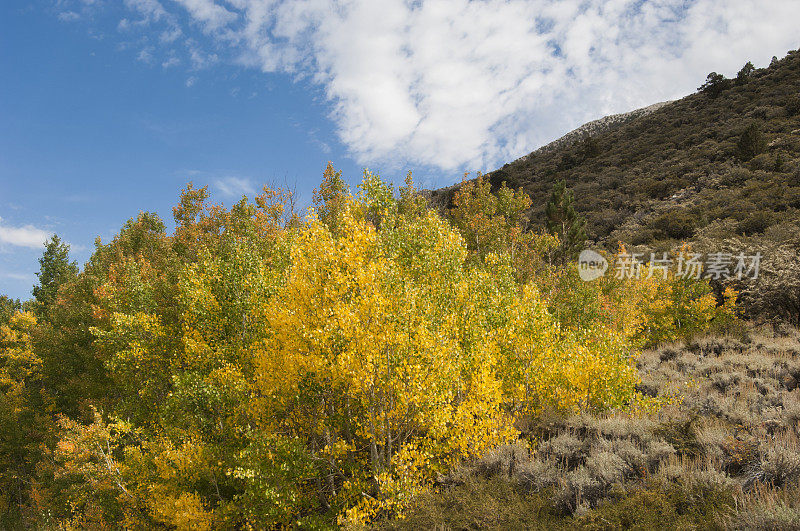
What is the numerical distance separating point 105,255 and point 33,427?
14.1 metres

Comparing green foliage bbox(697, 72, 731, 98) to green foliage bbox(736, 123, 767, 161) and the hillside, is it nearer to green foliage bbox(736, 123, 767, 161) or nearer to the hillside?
the hillside

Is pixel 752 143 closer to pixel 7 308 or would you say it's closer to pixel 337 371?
pixel 337 371

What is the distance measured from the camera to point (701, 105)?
74312 millimetres

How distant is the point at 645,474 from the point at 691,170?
2450 inches

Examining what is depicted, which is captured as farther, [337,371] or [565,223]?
[565,223]

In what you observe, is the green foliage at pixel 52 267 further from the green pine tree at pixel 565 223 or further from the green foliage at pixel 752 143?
the green foliage at pixel 752 143

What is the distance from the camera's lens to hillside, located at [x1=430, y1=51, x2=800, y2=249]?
138ft

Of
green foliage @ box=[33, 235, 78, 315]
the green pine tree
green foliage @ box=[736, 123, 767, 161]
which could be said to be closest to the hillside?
green foliage @ box=[736, 123, 767, 161]

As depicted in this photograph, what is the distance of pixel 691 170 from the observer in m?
56.2

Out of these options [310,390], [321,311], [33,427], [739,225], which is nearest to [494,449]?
[310,390]

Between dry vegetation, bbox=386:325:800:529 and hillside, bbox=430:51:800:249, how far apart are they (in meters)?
31.8

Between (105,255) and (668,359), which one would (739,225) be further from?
(105,255)

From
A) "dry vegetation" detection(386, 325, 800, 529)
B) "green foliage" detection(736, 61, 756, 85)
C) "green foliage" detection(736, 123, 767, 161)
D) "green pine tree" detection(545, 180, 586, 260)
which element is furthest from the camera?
"green foliage" detection(736, 61, 756, 85)

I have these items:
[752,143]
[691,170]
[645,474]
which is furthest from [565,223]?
[645,474]
